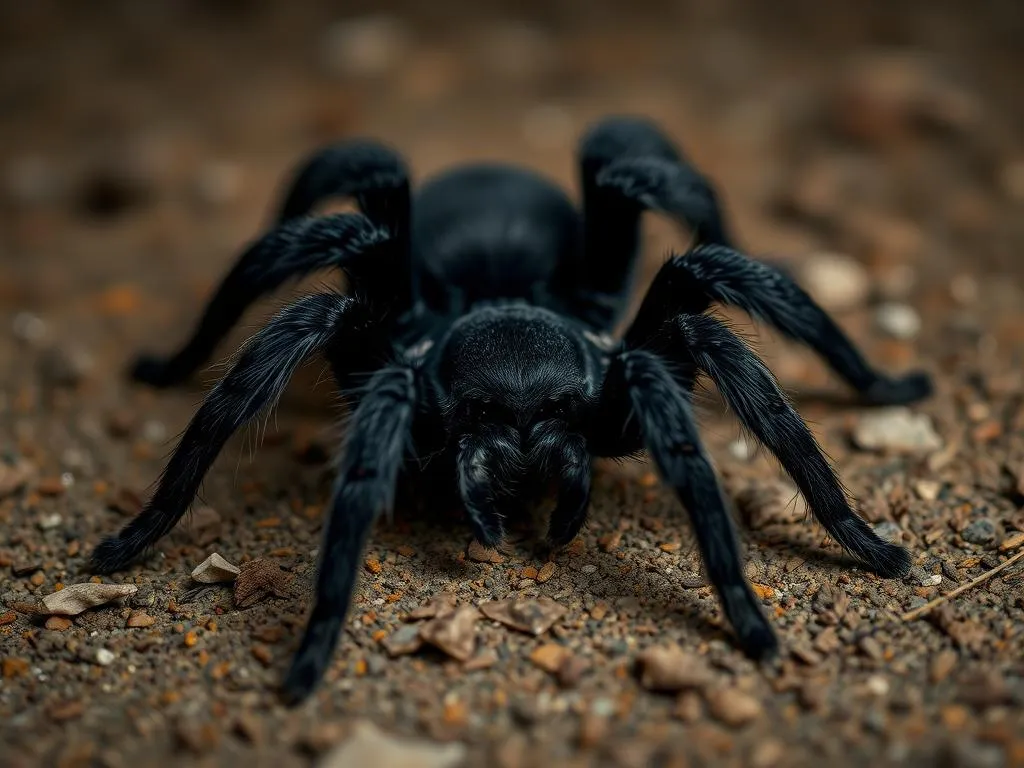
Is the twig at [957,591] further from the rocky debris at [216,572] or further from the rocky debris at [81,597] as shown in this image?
the rocky debris at [81,597]

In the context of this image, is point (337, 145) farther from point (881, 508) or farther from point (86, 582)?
point (881, 508)

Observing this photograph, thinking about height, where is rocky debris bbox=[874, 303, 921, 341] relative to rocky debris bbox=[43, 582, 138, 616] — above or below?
above

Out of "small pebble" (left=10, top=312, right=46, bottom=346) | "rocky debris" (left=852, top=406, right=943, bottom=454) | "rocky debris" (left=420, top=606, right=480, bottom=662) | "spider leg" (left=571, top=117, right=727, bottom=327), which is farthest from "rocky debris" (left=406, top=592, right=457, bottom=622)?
"small pebble" (left=10, top=312, right=46, bottom=346)

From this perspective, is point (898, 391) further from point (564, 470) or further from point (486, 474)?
point (486, 474)

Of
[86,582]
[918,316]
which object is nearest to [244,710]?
[86,582]

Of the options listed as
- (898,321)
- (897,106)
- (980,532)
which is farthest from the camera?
(897,106)

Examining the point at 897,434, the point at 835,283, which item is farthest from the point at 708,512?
the point at 835,283

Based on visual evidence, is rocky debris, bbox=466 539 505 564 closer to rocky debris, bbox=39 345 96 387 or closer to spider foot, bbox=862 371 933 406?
spider foot, bbox=862 371 933 406
